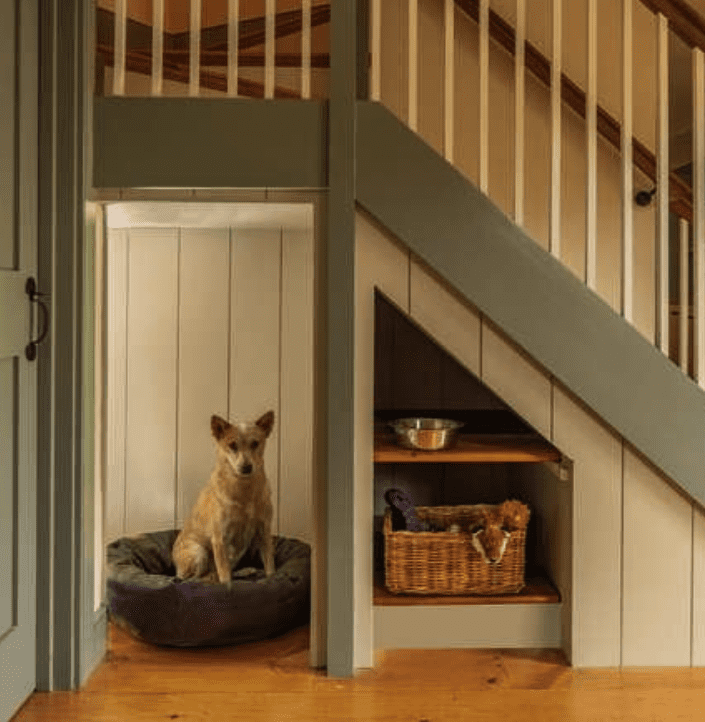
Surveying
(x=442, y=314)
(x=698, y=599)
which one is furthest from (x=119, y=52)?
(x=698, y=599)

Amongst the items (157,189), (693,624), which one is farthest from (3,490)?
(693,624)

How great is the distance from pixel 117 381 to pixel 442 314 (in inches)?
57.4

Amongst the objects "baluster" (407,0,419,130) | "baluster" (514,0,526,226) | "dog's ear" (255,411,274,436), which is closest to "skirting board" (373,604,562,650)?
"dog's ear" (255,411,274,436)

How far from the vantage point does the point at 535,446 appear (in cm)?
287

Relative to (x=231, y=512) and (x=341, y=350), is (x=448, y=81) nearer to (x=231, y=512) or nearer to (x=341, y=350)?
(x=341, y=350)

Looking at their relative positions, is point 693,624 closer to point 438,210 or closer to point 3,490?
point 438,210

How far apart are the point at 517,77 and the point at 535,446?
106 centimetres

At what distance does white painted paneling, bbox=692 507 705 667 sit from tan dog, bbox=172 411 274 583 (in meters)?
1.25

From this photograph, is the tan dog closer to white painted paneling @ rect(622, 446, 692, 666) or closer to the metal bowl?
the metal bowl

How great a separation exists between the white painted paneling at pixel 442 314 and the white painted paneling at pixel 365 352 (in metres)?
0.03

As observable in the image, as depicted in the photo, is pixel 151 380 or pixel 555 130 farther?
pixel 151 380

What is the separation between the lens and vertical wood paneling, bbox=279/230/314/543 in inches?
142

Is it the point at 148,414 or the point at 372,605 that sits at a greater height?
the point at 148,414

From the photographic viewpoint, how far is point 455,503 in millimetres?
3535
